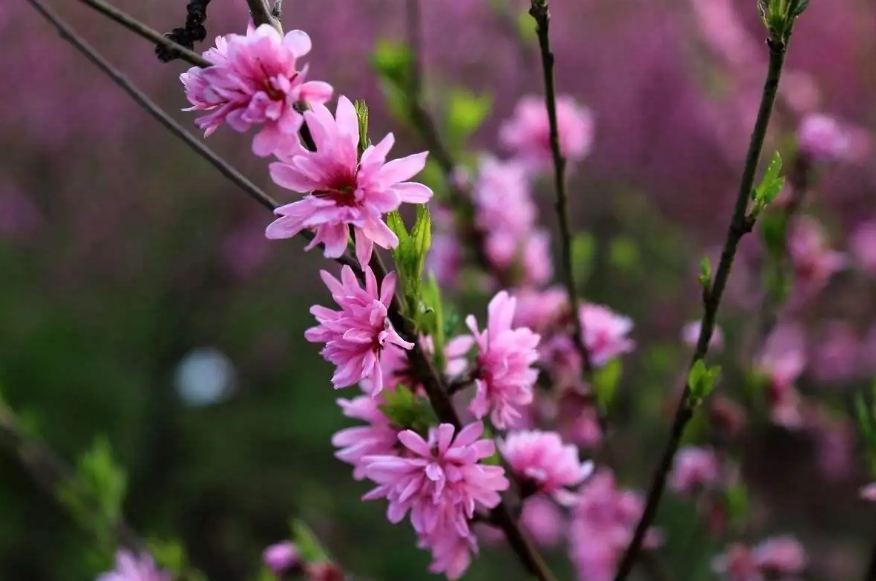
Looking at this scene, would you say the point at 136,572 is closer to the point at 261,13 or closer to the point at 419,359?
the point at 419,359

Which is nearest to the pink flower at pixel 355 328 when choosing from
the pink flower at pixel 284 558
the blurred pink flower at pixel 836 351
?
the pink flower at pixel 284 558

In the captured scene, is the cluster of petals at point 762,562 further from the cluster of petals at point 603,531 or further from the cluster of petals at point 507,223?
the cluster of petals at point 507,223

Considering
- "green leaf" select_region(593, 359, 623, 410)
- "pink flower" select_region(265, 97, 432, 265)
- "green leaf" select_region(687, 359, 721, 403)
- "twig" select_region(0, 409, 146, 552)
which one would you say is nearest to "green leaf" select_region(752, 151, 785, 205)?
"green leaf" select_region(687, 359, 721, 403)

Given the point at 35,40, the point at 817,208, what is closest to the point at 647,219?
the point at 817,208

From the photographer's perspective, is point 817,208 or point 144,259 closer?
point 817,208

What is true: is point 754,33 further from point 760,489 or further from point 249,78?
point 249,78

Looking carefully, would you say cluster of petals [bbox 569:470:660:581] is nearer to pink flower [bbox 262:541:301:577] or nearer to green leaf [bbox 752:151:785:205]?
pink flower [bbox 262:541:301:577]
